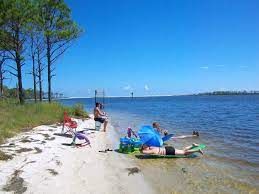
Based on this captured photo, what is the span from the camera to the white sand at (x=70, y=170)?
7223 millimetres

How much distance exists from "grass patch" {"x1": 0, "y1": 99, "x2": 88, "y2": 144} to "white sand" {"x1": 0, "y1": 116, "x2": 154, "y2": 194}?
1.63m

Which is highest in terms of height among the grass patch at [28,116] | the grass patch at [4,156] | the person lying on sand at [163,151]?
the grass patch at [28,116]

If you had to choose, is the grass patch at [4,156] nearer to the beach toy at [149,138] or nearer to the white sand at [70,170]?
the white sand at [70,170]

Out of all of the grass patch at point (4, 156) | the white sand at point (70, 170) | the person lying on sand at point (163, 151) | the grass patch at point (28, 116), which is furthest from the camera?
the grass patch at point (28, 116)

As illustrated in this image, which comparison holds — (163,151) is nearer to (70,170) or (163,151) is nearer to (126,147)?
(126,147)

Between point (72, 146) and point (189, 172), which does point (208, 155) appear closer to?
point (189, 172)

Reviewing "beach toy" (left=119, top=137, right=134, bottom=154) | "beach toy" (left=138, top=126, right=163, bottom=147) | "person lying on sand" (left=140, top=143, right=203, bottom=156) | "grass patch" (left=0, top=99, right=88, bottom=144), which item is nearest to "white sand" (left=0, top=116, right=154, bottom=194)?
"beach toy" (left=119, top=137, right=134, bottom=154)

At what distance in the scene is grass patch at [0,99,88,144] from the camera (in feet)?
44.8

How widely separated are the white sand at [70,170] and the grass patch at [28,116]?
1.63 meters

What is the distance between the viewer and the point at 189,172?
9609 mm

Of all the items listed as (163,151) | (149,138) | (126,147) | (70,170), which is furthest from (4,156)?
(163,151)

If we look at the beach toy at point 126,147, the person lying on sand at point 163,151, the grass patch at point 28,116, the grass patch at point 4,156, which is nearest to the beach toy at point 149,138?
the person lying on sand at point 163,151

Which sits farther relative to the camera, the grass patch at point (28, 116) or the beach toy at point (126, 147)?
the grass patch at point (28, 116)

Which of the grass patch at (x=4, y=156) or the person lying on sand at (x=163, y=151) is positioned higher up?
the grass patch at (x=4, y=156)
